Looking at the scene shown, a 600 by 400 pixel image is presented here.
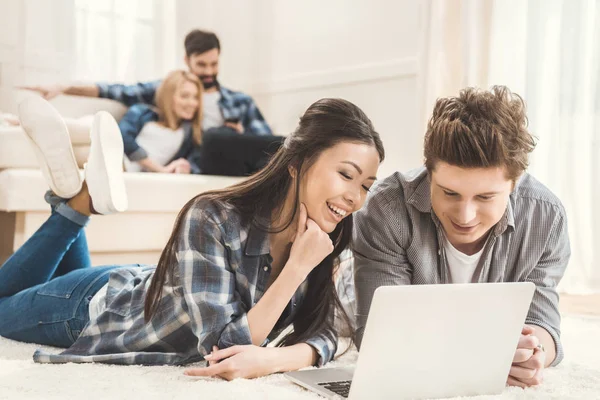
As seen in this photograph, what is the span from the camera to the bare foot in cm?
189

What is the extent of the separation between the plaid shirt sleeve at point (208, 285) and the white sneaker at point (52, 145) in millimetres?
649

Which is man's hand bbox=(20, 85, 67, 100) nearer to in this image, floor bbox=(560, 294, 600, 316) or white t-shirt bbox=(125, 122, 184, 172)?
white t-shirt bbox=(125, 122, 184, 172)

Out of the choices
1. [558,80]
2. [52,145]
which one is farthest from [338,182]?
[558,80]

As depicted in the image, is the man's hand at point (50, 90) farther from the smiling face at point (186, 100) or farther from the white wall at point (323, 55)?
the white wall at point (323, 55)

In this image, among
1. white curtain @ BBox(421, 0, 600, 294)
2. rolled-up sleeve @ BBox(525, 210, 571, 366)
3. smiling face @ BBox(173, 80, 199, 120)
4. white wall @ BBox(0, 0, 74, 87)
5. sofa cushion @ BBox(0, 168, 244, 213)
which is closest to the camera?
rolled-up sleeve @ BBox(525, 210, 571, 366)

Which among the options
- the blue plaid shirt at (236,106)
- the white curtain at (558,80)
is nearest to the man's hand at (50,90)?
the blue plaid shirt at (236,106)

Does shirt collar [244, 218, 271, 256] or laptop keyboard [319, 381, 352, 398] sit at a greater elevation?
shirt collar [244, 218, 271, 256]

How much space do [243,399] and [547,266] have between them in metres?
0.73

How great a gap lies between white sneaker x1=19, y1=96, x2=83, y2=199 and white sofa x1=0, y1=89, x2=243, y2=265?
1.71 feet

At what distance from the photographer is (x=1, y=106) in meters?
3.63

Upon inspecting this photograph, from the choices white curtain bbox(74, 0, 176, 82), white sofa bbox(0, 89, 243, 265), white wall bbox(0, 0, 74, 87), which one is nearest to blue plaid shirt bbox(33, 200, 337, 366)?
white sofa bbox(0, 89, 243, 265)

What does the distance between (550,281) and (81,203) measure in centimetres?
118

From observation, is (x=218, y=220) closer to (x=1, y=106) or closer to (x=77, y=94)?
(x=77, y=94)

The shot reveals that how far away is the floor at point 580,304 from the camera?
2.39 meters
